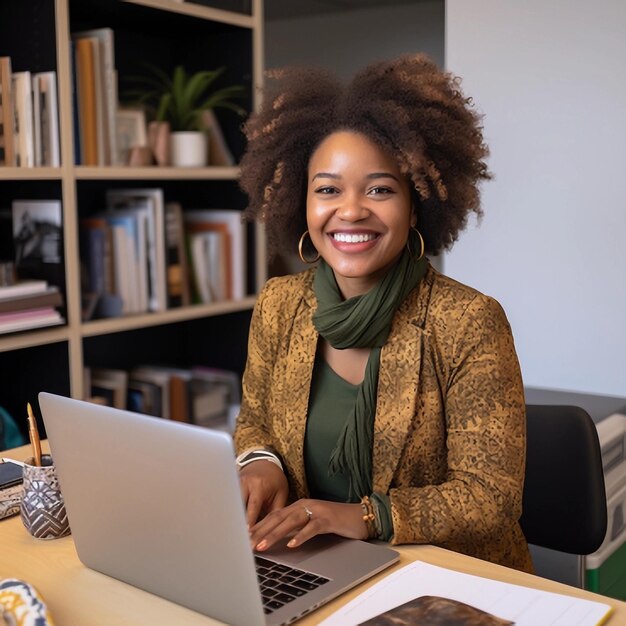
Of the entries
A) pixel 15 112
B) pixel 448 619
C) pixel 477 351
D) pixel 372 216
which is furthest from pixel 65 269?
pixel 448 619

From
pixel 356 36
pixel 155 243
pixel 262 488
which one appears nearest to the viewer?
pixel 262 488

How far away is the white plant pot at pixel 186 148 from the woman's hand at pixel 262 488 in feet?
5.08

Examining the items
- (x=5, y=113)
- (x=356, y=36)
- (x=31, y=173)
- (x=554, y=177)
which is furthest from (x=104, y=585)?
(x=356, y=36)

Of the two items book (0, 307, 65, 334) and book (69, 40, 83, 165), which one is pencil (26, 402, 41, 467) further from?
book (69, 40, 83, 165)

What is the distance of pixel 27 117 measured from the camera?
2.31 meters

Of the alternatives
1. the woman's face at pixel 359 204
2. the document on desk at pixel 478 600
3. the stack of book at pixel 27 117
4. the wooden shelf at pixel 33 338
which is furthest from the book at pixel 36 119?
the document on desk at pixel 478 600

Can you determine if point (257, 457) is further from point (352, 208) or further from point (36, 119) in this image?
point (36, 119)

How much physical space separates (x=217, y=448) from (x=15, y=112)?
1.71 m

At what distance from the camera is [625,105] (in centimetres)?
218

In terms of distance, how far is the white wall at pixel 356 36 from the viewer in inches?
189

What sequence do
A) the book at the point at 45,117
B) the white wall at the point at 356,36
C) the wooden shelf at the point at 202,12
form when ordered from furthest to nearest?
1. the white wall at the point at 356,36
2. the wooden shelf at the point at 202,12
3. the book at the point at 45,117

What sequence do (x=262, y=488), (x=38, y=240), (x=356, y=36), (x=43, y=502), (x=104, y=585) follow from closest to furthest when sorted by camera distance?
(x=104, y=585) < (x=43, y=502) < (x=262, y=488) < (x=38, y=240) < (x=356, y=36)

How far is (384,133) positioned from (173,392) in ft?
5.54

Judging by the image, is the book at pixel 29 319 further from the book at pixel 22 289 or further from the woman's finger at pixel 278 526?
the woman's finger at pixel 278 526
